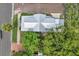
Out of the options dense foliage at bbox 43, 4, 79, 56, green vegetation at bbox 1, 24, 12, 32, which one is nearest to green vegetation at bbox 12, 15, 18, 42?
green vegetation at bbox 1, 24, 12, 32

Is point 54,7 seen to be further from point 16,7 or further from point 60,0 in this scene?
point 16,7

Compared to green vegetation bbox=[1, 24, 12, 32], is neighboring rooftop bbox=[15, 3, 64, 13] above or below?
above

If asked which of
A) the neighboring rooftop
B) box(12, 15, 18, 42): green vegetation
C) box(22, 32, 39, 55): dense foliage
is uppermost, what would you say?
the neighboring rooftop

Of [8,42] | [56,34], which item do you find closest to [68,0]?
[56,34]

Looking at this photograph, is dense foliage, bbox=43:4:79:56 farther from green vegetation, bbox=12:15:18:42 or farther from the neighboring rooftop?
green vegetation, bbox=12:15:18:42

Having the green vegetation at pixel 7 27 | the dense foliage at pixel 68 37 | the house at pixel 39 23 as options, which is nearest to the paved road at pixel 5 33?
the green vegetation at pixel 7 27

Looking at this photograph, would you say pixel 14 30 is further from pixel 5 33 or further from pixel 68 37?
pixel 68 37
